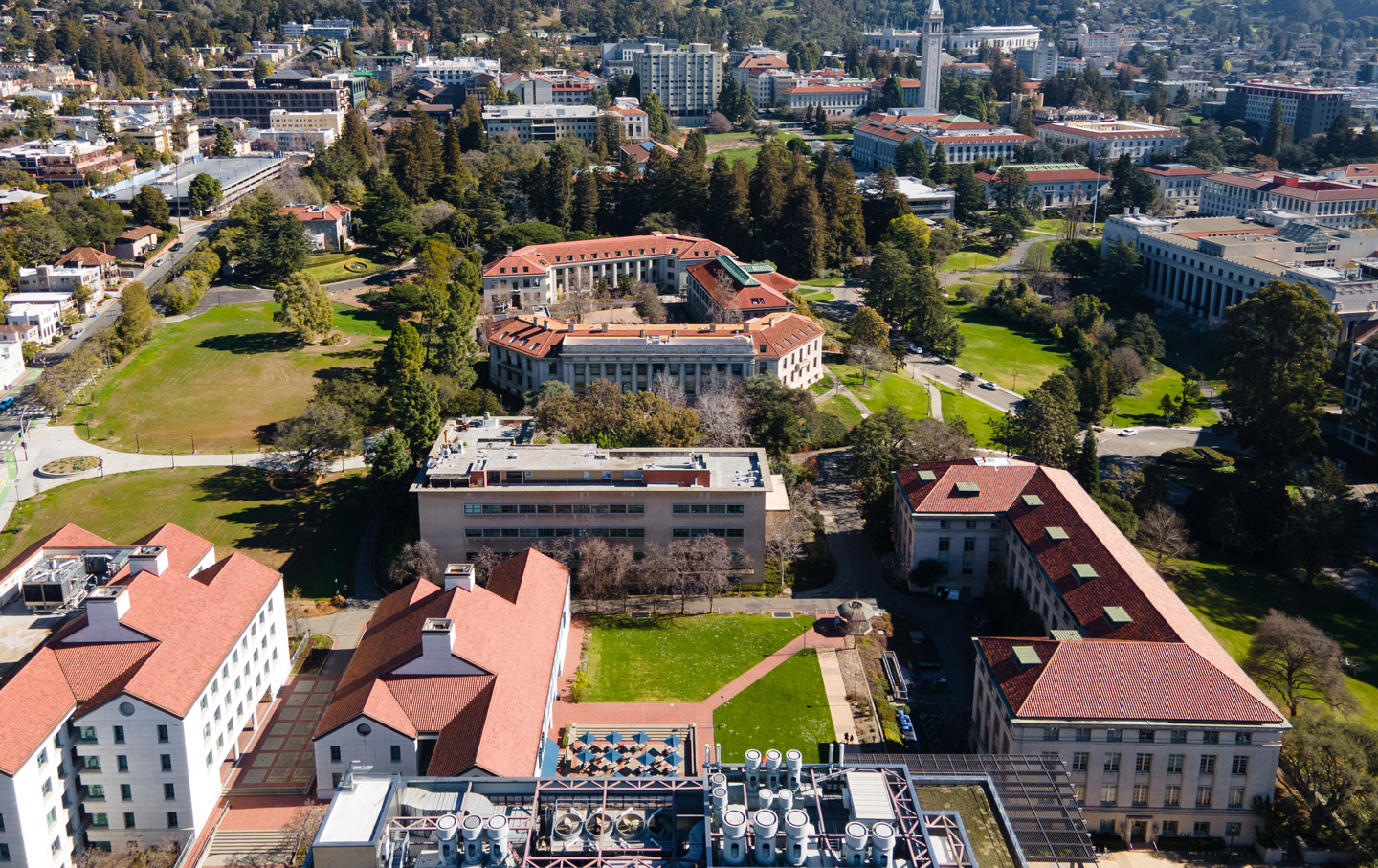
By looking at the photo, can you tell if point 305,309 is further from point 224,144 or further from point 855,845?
point 855,845

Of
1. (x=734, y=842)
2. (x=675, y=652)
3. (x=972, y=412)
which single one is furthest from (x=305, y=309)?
(x=734, y=842)

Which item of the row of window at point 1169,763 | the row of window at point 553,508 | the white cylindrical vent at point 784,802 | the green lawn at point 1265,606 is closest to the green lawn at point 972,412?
the green lawn at point 1265,606

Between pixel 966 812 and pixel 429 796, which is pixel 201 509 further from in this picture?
pixel 966 812

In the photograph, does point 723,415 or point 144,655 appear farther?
point 723,415

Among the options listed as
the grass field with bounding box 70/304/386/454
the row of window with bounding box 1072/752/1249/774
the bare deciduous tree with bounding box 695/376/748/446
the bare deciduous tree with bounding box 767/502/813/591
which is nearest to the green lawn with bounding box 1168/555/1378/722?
the row of window with bounding box 1072/752/1249/774

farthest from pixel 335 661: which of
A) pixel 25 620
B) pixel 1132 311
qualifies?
pixel 1132 311

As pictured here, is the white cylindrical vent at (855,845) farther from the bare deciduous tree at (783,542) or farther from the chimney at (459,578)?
the bare deciduous tree at (783,542)
